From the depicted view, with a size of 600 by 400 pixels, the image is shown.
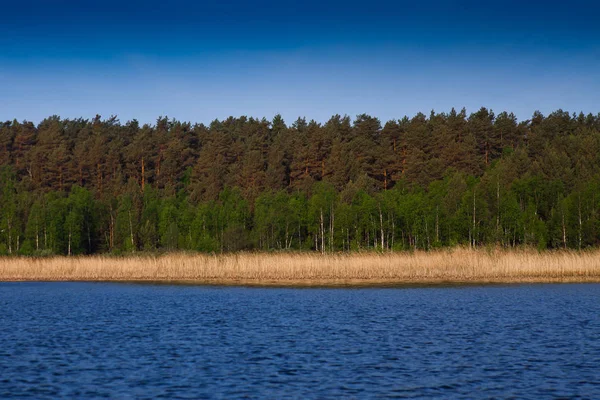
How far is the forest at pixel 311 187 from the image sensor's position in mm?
66438

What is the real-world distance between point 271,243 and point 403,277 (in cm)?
Answer: 3477

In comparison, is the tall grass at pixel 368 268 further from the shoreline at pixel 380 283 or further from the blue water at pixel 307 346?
the blue water at pixel 307 346

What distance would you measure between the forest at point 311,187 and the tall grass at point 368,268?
54.1ft

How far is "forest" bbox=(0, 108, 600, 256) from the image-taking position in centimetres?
6644

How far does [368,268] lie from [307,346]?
2261cm

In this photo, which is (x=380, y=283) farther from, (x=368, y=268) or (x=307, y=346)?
(x=307, y=346)

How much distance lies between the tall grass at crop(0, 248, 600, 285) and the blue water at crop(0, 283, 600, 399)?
6854 millimetres

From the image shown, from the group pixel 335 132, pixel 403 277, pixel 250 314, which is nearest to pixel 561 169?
pixel 335 132

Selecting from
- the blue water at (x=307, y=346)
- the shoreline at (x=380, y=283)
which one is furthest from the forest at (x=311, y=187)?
the blue water at (x=307, y=346)

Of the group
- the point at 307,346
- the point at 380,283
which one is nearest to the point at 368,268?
the point at 380,283

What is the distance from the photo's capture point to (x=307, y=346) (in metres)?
19.1

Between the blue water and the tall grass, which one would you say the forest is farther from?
the blue water

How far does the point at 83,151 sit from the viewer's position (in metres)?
102

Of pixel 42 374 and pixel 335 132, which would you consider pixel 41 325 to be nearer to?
pixel 42 374
